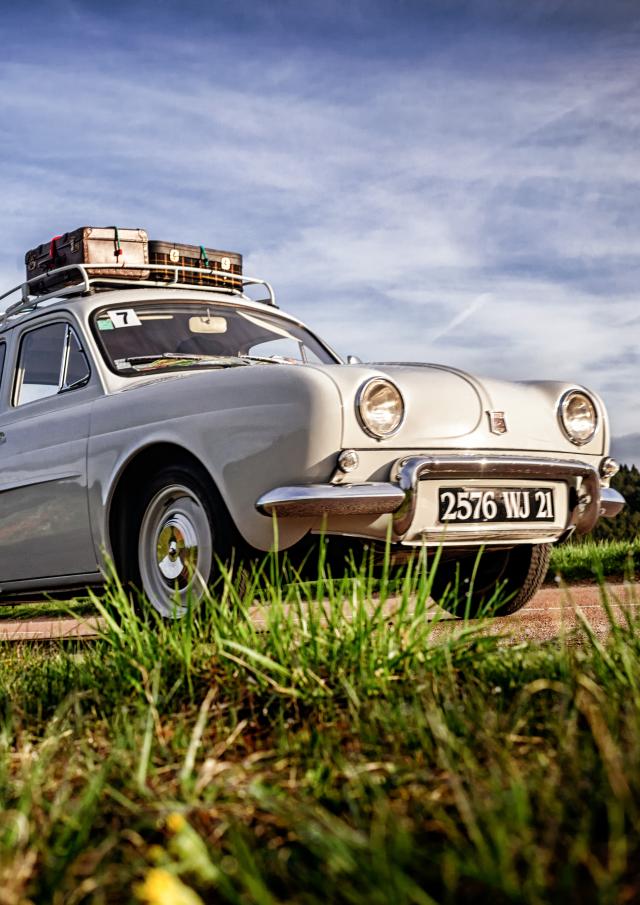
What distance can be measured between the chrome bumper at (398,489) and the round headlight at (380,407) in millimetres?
151

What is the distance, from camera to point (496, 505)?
14.8 ft

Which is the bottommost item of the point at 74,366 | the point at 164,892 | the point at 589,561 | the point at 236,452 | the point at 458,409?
the point at 589,561

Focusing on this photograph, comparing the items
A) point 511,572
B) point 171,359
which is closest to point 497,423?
point 511,572

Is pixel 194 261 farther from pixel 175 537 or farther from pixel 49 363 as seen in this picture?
pixel 175 537

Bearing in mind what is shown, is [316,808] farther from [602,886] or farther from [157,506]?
[157,506]

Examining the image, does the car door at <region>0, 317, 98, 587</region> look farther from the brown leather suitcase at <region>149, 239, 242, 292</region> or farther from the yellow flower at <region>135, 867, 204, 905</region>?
the yellow flower at <region>135, 867, 204, 905</region>

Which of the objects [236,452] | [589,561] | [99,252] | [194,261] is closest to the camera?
[236,452]

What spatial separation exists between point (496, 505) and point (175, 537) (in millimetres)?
1350

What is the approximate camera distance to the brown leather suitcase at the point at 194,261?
6742mm

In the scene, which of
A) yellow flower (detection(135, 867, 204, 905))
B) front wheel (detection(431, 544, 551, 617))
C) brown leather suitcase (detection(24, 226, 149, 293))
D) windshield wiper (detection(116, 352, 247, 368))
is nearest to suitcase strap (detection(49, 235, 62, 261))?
brown leather suitcase (detection(24, 226, 149, 293))

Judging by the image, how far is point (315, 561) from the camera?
14.7ft

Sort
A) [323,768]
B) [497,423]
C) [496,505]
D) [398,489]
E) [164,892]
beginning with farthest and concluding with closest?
[497,423] → [496,505] → [398,489] → [323,768] → [164,892]

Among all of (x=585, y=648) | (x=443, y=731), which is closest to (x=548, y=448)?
(x=585, y=648)

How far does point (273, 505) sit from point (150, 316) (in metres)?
2.05
